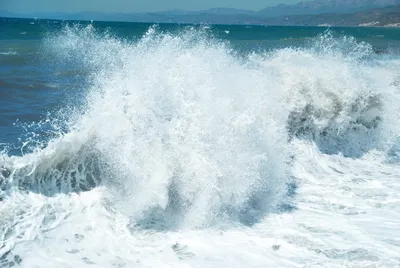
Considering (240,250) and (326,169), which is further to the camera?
(326,169)

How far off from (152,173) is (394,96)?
23.0ft

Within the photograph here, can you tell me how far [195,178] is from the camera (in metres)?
6.06

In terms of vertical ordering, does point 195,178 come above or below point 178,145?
below

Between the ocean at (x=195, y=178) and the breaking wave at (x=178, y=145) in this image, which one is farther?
the breaking wave at (x=178, y=145)

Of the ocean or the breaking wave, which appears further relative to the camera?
the breaking wave

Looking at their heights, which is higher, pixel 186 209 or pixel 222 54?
pixel 222 54

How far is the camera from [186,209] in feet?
19.1

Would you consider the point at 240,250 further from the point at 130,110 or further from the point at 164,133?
the point at 130,110

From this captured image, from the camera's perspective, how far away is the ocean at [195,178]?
201 inches

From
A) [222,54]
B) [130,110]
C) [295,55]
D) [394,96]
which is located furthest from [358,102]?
[130,110]

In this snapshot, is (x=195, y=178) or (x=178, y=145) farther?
(x=178, y=145)

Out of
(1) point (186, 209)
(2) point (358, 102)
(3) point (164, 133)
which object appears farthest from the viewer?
(2) point (358, 102)

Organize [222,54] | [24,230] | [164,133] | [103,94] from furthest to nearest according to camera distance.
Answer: [222,54]
[103,94]
[164,133]
[24,230]

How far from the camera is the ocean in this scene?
5.10 metres
